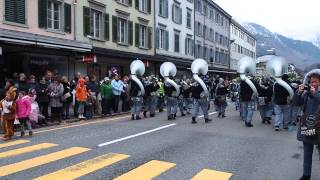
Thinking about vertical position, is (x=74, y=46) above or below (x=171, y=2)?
below

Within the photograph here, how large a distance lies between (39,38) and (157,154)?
11728 mm

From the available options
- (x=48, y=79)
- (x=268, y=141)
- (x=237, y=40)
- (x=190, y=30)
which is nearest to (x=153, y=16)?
(x=190, y=30)

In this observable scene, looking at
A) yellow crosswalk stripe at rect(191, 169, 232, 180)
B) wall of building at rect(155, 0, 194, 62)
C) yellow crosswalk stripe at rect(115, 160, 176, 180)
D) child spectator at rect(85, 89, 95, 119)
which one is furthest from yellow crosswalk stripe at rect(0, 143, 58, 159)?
wall of building at rect(155, 0, 194, 62)

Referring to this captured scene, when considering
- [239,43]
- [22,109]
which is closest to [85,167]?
[22,109]

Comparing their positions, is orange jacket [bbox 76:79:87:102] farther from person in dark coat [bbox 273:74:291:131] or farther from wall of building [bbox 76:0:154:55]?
person in dark coat [bbox 273:74:291:131]

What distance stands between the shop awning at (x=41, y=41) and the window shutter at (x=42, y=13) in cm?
83

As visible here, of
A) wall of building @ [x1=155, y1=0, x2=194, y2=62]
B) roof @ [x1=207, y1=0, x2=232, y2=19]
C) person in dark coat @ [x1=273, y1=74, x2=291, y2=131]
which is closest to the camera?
person in dark coat @ [x1=273, y1=74, x2=291, y2=131]

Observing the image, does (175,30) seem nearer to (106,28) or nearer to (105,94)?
(106,28)

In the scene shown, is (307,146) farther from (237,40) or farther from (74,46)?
(237,40)

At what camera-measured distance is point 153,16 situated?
34.9m

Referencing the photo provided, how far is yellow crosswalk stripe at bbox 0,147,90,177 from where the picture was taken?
26.2 feet

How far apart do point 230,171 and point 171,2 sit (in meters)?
33.1

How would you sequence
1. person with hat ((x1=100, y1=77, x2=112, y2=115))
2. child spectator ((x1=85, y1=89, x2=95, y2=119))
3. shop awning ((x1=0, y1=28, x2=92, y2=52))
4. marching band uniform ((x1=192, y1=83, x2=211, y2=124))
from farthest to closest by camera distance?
person with hat ((x1=100, y1=77, x2=112, y2=115)) < child spectator ((x1=85, y1=89, x2=95, y2=119)) < shop awning ((x1=0, y1=28, x2=92, y2=52)) < marching band uniform ((x1=192, y1=83, x2=211, y2=124))

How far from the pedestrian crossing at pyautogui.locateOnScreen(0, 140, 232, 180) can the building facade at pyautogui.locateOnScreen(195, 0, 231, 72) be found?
40.0 meters
